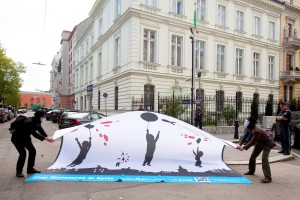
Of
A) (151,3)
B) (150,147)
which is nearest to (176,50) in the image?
(151,3)

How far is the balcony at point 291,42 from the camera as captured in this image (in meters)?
34.7

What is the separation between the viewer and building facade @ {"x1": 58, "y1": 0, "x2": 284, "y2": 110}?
81.6ft

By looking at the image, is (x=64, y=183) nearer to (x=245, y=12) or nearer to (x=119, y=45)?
(x=119, y=45)

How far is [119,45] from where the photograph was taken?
28031 millimetres

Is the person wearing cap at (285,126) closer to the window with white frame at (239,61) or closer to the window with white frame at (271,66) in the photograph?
the window with white frame at (239,61)

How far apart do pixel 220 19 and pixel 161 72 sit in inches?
394

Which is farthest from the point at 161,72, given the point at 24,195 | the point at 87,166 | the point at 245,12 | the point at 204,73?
the point at 24,195

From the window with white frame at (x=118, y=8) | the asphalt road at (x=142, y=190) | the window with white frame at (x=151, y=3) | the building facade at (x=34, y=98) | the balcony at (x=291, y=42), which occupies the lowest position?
the asphalt road at (x=142, y=190)

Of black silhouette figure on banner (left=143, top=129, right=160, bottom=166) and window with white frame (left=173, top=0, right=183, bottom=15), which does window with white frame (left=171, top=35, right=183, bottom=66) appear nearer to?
window with white frame (left=173, top=0, right=183, bottom=15)

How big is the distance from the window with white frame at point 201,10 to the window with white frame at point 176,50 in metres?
3.43

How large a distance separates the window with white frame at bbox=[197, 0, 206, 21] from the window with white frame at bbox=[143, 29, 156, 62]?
583 centimetres

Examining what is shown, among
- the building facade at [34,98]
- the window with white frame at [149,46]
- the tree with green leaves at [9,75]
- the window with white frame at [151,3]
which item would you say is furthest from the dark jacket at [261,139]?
the building facade at [34,98]

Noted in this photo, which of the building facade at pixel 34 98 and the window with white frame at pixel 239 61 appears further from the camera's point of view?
the building facade at pixel 34 98

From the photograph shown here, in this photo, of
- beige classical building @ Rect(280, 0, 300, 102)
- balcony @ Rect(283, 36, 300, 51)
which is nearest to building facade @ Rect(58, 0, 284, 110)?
beige classical building @ Rect(280, 0, 300, 102)
